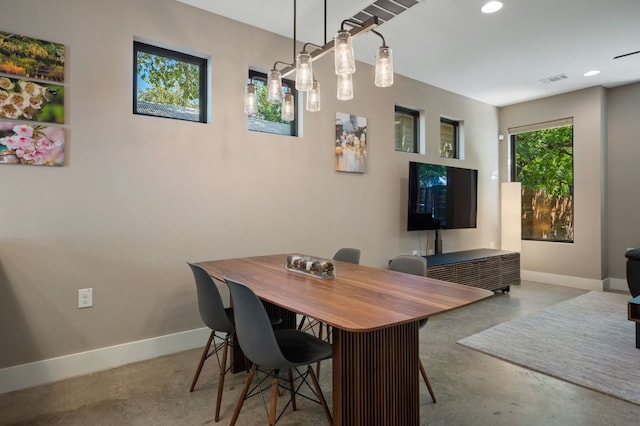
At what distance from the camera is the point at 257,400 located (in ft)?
7.06

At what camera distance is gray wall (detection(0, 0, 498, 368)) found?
2367 mm

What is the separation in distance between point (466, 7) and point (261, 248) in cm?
273

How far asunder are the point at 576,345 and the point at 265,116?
342 centimetres

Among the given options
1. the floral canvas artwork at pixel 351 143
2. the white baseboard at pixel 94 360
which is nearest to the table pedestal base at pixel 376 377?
the white baseboard at pixel 94 360

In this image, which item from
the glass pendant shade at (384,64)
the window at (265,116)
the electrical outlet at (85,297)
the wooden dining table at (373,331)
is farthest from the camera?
the window at (265,116)

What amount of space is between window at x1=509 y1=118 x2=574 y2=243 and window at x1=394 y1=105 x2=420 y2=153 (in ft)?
6.96

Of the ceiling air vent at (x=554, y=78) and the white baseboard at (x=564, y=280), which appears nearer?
the ceiling air vent at (x=554, y=78)

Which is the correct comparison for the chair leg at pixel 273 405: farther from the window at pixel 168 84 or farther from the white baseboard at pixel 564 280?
the white baseboard at pixel 564 280

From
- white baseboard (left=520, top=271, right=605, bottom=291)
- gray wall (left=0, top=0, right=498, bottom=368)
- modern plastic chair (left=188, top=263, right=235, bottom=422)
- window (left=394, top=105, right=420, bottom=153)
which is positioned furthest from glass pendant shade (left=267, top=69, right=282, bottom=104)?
white baseboard (left=520, top=271, right=605, bottom=291)

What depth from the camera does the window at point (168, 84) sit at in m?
2.89

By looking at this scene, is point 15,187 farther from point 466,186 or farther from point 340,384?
point 466,186

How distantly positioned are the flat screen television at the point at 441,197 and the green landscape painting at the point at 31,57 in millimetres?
3511

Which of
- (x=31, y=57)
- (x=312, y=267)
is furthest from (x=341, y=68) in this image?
(x=31, y=57)

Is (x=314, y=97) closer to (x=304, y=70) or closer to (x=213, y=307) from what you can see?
(x=304, y=70)
